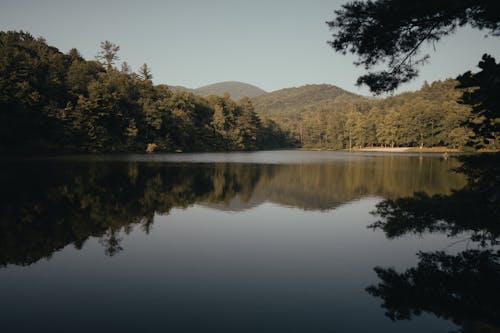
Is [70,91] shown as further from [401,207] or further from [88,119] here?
[401,207]

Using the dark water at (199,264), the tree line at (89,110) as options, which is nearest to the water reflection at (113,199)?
the dark water at (199,264)

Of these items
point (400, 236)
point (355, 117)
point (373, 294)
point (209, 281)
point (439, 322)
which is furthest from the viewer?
point (355, 117)

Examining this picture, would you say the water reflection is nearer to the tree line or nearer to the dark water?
the dark water

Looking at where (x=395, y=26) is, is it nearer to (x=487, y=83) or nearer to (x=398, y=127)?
(x=487, y=83)

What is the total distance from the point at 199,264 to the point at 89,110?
63.1 meters

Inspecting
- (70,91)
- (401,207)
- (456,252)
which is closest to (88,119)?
(70,91)

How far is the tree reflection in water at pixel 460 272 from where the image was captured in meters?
5.74

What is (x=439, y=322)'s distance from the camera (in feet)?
18.1

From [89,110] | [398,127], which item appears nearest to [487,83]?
[89,110]

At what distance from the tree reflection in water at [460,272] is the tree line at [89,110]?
176 feet

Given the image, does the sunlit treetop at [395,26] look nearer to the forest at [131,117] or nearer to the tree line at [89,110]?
the forest at [131,117]

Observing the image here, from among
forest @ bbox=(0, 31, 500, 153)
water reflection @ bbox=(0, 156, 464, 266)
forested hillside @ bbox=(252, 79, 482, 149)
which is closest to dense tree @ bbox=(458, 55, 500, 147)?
forest @ bbox=(0, 31, 500, 153)

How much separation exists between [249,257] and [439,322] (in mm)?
A: 4760

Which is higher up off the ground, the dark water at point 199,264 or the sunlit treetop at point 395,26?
the sunlit treetop at point 395,26
